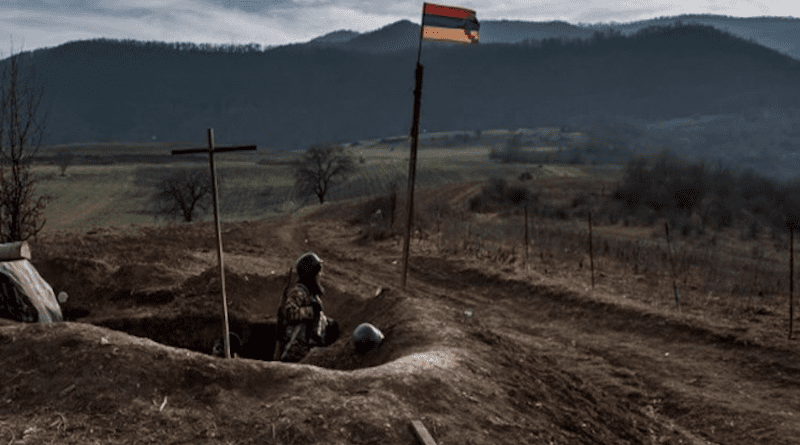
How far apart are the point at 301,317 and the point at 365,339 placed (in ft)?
4.26

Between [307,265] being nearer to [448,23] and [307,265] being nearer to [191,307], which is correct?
[191,307]

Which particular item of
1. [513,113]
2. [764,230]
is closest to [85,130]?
[513,113]

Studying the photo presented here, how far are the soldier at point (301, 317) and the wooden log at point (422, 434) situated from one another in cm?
413

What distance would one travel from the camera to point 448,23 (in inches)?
452

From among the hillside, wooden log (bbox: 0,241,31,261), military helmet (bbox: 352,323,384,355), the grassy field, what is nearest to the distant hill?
the hillside

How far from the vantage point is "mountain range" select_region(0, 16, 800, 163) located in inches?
6344

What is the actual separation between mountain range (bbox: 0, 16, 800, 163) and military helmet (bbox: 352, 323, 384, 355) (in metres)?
152

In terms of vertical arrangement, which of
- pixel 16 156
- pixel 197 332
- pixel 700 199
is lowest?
pixel 197 332

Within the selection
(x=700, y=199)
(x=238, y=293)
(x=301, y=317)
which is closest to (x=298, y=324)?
(x=301, y=317)

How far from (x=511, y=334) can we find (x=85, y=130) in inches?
7491

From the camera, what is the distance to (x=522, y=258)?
62.2 ft

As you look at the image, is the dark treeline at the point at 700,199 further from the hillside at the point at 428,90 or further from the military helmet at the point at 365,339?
the hillside at the point at 428,90

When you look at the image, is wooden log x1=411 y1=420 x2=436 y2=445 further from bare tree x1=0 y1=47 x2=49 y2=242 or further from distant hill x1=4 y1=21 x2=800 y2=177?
distant hill x1=4 y1=21 x2=800 y2=177

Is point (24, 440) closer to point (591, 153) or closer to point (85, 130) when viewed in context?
A: point (591, 153)
